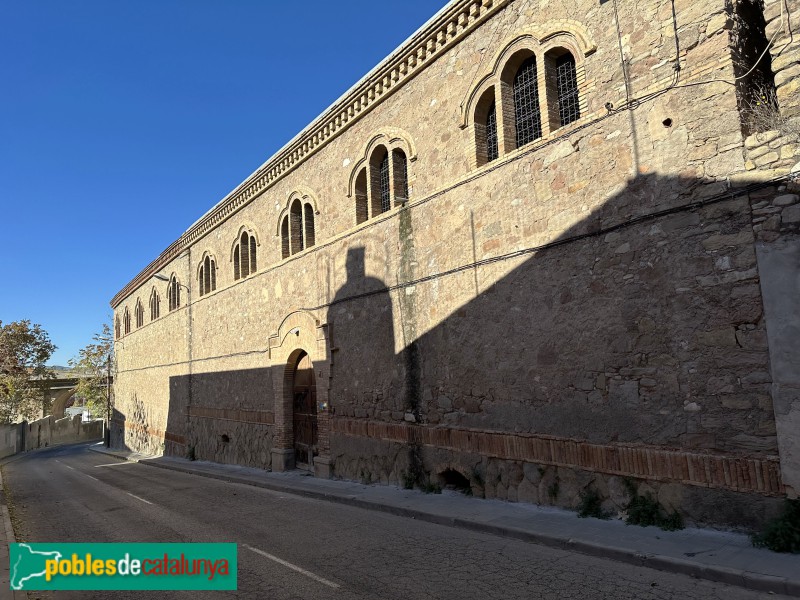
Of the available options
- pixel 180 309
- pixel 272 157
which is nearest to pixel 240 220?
pixel 272 157

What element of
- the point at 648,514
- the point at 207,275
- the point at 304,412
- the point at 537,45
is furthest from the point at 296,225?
the point at 648,514

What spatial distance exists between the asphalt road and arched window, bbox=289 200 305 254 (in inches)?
242

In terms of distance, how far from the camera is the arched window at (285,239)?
14.5 metres

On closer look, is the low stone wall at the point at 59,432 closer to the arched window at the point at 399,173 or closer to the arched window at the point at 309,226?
Result: the arched window at the point at 309,226

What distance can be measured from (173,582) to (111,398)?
129 feet

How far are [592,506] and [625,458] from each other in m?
0.74

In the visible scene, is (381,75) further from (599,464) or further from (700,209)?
(599,464)

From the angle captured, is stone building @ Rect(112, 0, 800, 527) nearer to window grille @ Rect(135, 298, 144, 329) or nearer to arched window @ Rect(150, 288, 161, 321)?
arched window @ Rect(150, 288, 161, 321)

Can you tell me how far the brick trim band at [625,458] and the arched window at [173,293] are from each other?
16.4 metres

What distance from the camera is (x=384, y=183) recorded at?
37.0 feet

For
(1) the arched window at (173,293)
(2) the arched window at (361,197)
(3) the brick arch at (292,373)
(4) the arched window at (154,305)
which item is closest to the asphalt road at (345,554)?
(3) the brick arch at (292,373)

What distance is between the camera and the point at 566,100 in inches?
299

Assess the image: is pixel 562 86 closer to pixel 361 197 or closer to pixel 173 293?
pixel 361 197

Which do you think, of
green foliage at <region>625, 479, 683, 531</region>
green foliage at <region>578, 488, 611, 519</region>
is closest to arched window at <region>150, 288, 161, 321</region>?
green foliage at <region>578, 488, 611, 519</region>
